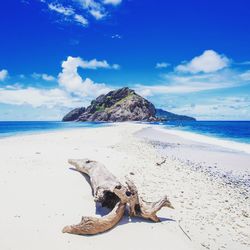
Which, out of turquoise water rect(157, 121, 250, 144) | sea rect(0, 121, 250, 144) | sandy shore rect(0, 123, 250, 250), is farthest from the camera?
sea rect(0, 121, 250, 144)

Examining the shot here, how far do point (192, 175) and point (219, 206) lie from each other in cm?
399

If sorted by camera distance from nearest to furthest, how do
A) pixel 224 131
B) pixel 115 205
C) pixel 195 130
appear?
1. pixel 115 205
2. pixel 224 131
3. pixel 195 130

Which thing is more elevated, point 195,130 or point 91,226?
point 91,226

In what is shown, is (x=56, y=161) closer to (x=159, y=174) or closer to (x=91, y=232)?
(x=159, y=174)

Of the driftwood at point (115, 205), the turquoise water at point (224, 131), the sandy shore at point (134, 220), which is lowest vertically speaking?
the turquoise water at point (224, 131)

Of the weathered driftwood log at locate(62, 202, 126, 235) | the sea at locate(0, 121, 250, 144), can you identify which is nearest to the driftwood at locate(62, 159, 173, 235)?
the weathered driftwood log at locate(62, 202, 126, 235)

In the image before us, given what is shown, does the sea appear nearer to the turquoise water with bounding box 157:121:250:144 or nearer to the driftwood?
the turquoise water with bounding box 157:121:250:144

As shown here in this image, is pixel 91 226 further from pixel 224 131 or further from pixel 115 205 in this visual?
pixel 224 131

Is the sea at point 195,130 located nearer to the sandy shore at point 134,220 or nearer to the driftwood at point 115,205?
the sandy shore at point 134,220

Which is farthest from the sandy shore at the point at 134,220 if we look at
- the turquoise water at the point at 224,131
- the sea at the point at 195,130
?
the turquoise water at the point at 224,131

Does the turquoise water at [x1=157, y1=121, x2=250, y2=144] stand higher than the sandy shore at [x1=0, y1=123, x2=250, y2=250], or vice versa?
the sandy shore at [x1=0, y1=123, x2=250, y2=250]

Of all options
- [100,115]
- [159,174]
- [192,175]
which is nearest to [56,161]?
[159,174]

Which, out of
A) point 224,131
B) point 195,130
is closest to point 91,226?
point 224,131

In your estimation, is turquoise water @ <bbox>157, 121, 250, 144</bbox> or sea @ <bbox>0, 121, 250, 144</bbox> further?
sea @ <bbox>0, 121, 250, 144</bbox>
